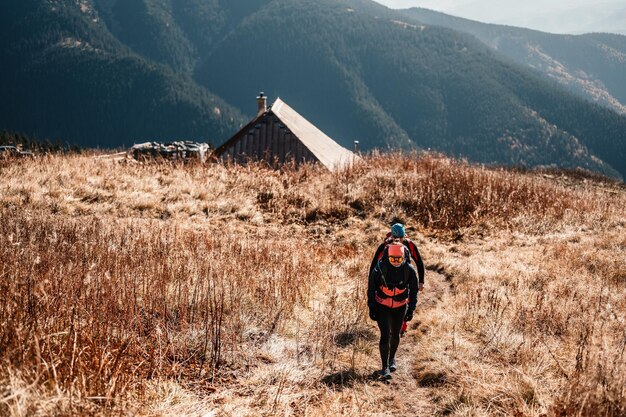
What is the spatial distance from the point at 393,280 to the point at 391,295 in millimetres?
183

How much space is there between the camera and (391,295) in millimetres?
4902

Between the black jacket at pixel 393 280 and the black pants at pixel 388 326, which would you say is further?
the black pants at pixel 388 326

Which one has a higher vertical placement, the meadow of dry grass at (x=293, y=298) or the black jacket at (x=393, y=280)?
the black jacket at (x=393, y=280)

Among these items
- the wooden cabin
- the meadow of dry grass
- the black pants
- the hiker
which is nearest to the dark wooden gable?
the wooden cabin

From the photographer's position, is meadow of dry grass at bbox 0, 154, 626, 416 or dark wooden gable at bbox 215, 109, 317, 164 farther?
dark wooden gable at bbox 215, 109, 317, 164

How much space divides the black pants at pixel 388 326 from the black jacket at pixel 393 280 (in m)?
0.13

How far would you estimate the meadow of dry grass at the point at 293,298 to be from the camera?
3.61 m

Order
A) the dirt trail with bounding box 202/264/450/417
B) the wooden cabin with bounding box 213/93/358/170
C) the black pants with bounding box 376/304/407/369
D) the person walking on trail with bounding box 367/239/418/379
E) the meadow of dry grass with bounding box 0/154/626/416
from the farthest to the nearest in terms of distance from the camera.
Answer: the wooden cabin with bounding box 213/93/358/170, the black pants with bounding box 376/304/407/369, the person walking on trail with bounding box 367/239/418/379, the dirt trail with bounding box 202/264/450/417, the meadow of dry grass with bounding box 0/154/626/416

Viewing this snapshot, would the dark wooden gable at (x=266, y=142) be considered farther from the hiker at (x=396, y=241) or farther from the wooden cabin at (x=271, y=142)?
the hiker at (x=396, y=241)

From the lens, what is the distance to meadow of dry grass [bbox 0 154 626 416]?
361cm

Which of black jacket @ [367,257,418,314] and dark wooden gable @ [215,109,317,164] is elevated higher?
dark wooden gable @ [215,109,317,164]

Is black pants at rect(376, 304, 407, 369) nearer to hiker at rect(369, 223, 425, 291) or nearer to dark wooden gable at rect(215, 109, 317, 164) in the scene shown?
hiker at rect(369, 223, 425, 291)

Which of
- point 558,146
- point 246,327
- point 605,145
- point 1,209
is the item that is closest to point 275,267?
point 246,327

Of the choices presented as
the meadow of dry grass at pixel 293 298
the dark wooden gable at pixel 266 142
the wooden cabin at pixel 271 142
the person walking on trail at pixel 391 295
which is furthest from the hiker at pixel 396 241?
the dark wooden gable at pixel 266 142
